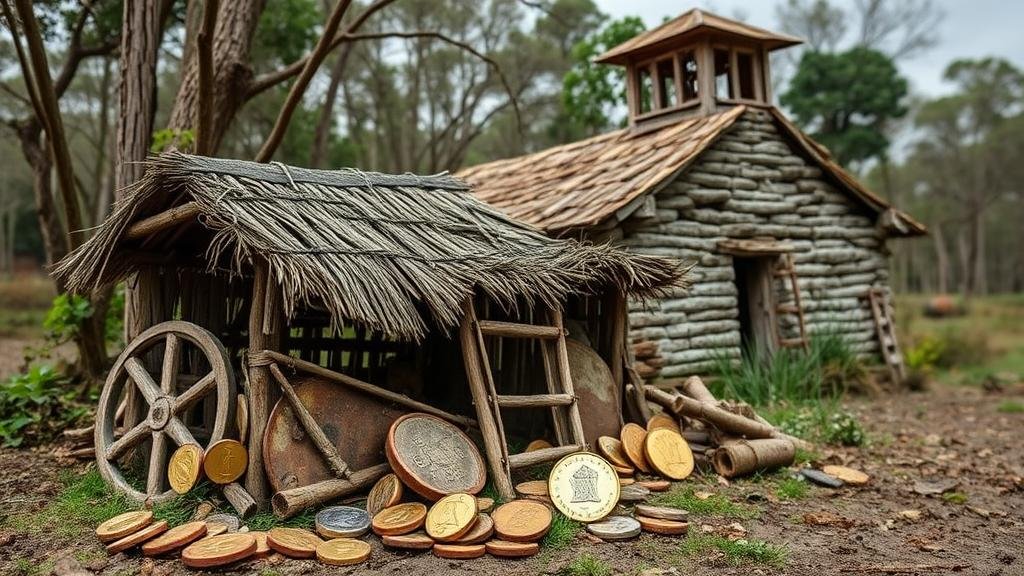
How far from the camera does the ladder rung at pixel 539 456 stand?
621 cm

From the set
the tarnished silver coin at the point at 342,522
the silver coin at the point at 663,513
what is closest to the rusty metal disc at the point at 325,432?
the tarnished silver coin at the point at 342,522

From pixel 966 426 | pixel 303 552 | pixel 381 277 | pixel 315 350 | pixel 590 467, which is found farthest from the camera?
pixel 966 426

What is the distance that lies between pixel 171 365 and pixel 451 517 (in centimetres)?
253

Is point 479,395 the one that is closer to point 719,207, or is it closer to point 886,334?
point 719,207

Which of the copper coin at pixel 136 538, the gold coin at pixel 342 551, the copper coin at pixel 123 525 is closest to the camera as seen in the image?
the gold coin at pixel 342 551

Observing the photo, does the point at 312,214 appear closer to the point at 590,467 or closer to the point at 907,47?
the point at 590,467

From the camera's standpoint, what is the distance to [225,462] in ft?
18.1

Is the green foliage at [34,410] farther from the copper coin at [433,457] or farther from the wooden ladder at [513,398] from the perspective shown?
the wooden ladder at [513,398]

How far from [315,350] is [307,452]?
1613 millimetres

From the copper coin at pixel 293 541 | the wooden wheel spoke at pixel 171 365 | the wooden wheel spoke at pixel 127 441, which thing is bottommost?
the copper coin at pixel 293 541

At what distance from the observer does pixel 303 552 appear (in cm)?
492

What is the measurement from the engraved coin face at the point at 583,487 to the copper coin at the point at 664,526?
30 cm

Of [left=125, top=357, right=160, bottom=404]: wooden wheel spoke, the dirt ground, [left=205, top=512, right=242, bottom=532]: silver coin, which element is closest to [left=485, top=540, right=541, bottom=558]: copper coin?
the dirt ground

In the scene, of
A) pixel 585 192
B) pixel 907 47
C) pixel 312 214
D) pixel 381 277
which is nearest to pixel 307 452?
pixel 381 277
